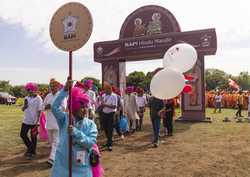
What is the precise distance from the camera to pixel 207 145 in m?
9.64

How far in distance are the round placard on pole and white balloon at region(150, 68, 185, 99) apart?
14.0 ft

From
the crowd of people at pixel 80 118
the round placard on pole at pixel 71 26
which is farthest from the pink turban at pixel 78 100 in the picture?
the round placard on pole at pixel 71 26

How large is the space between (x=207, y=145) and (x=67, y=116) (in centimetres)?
692

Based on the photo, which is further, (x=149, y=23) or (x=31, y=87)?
(x=149, y=23)

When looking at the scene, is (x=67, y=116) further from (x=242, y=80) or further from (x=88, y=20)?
(x=242, y=80)

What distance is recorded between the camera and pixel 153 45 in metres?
16.6

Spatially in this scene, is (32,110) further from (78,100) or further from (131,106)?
(131,106)

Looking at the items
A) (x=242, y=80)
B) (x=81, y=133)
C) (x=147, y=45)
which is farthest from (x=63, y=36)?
(x=242, y=80)

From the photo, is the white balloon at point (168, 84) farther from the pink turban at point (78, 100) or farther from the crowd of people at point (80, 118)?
the pink turban at point (78, 100)

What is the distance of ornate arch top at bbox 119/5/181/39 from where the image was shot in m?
16.6

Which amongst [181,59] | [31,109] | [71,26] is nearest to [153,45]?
[181,59]

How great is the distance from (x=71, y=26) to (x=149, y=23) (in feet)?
44.3

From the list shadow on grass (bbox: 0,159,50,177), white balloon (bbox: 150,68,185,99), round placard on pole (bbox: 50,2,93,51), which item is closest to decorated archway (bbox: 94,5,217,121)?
white balloon (bbox: 150,68,185,99)

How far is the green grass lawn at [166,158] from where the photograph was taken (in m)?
6.61
